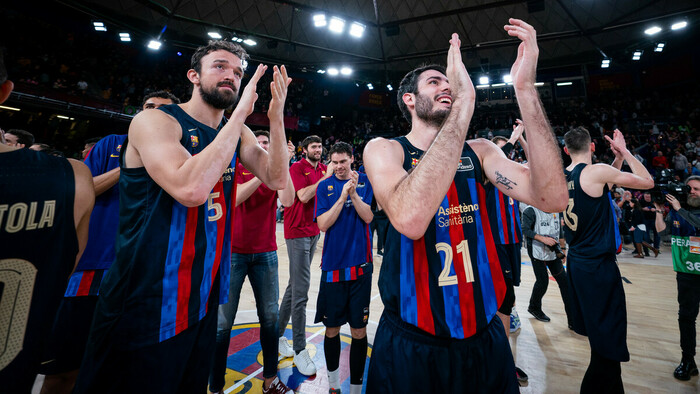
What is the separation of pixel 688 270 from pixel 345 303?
379 centimetres

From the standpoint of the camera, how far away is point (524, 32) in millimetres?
1394

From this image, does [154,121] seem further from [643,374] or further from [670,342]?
[670,342]

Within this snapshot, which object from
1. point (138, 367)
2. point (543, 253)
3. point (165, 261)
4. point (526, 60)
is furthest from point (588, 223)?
point (138, 367)

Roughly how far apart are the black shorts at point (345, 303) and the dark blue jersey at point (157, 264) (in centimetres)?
146

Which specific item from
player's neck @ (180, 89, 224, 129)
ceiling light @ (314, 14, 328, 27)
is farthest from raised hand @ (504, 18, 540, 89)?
ceiling light @ (314, 14, 328, 27)

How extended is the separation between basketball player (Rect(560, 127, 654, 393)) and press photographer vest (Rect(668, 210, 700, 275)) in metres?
0.87

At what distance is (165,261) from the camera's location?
147 cm

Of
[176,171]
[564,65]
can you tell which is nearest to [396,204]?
[176,171]

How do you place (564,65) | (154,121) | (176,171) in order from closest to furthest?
(176,171)
(154,121)
(564,65)

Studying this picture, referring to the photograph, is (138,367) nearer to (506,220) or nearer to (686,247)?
(506,220)

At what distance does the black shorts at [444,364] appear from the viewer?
4.32 feet

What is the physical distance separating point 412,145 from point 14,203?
1.66m

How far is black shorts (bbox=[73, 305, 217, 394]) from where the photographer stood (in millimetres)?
1340

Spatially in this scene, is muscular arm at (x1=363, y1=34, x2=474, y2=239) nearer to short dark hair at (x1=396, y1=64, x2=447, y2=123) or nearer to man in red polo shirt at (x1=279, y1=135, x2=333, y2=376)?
short dark hair at (x1=396, y1=64, x2=447, y2=123)
